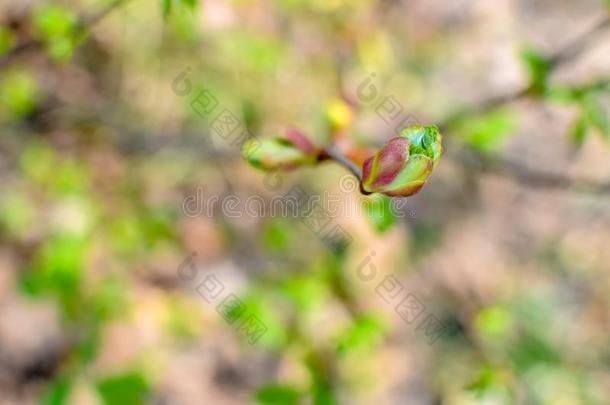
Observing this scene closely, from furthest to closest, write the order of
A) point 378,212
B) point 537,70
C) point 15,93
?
point 15,93 < point 537,70 < point 378,212

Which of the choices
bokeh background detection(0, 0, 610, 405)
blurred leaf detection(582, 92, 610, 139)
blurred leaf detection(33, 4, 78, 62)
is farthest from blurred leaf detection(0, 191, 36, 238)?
blurred leaf detection(582, 92, 610, 139)

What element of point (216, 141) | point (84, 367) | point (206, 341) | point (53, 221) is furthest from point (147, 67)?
point (84, 367)

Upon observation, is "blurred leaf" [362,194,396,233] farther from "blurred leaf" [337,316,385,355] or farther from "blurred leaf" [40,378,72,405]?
"blurred leaf" [40,378,72,405]

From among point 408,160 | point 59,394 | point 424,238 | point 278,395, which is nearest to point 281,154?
point 408,160

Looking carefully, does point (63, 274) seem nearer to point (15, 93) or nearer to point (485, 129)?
point (15, 93)

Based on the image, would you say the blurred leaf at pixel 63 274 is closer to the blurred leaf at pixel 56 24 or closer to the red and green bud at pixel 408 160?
the blurred leaf at pixel 56 24

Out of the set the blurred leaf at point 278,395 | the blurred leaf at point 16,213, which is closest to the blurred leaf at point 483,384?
the blurred leaf at point 278,395
